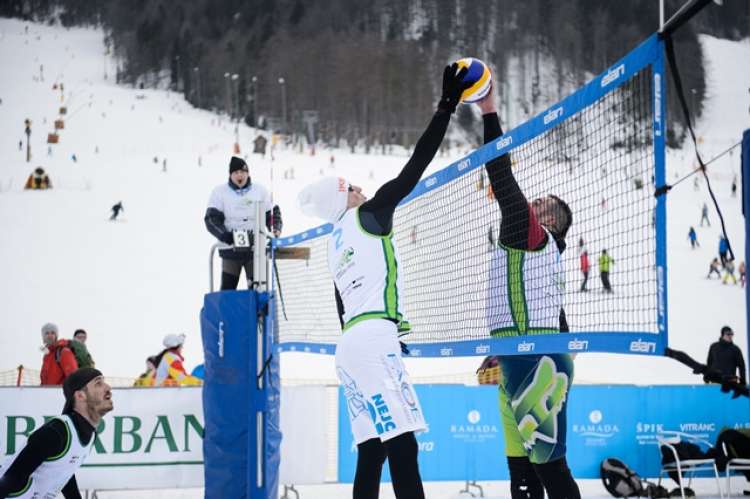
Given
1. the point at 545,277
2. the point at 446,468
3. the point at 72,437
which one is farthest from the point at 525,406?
the point at 446,468

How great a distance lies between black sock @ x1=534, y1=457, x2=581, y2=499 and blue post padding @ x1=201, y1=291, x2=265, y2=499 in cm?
247

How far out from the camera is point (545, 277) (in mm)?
4746

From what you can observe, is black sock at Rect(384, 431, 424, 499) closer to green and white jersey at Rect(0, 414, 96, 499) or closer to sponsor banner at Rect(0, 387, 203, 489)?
green and white jersey at Rect(0, 414, 96, 499)

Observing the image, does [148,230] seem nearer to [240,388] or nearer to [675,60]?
[240,388]

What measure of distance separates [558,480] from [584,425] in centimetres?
563

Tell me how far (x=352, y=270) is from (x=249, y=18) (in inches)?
4390

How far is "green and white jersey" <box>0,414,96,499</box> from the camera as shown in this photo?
16.3ft

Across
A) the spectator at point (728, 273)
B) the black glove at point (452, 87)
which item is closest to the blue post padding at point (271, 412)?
the black glove at point (452, 87)

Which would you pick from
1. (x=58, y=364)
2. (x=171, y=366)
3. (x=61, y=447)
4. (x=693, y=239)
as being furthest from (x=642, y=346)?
(x=693, y=239)

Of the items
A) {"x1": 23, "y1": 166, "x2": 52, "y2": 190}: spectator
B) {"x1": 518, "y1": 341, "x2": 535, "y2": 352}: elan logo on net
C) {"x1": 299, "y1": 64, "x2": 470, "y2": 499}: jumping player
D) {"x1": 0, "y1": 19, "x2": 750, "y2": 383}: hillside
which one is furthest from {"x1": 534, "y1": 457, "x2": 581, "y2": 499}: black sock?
{"x1": 23, "y1": 166, "x2": 52, "y2": 190}: spectator

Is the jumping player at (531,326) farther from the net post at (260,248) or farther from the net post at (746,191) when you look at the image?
the net post at (260,248)

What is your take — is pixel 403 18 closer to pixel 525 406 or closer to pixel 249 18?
pixel 249 18

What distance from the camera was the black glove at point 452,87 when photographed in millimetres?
4344

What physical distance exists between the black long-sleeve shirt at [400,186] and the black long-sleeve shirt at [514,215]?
23.4 inches
